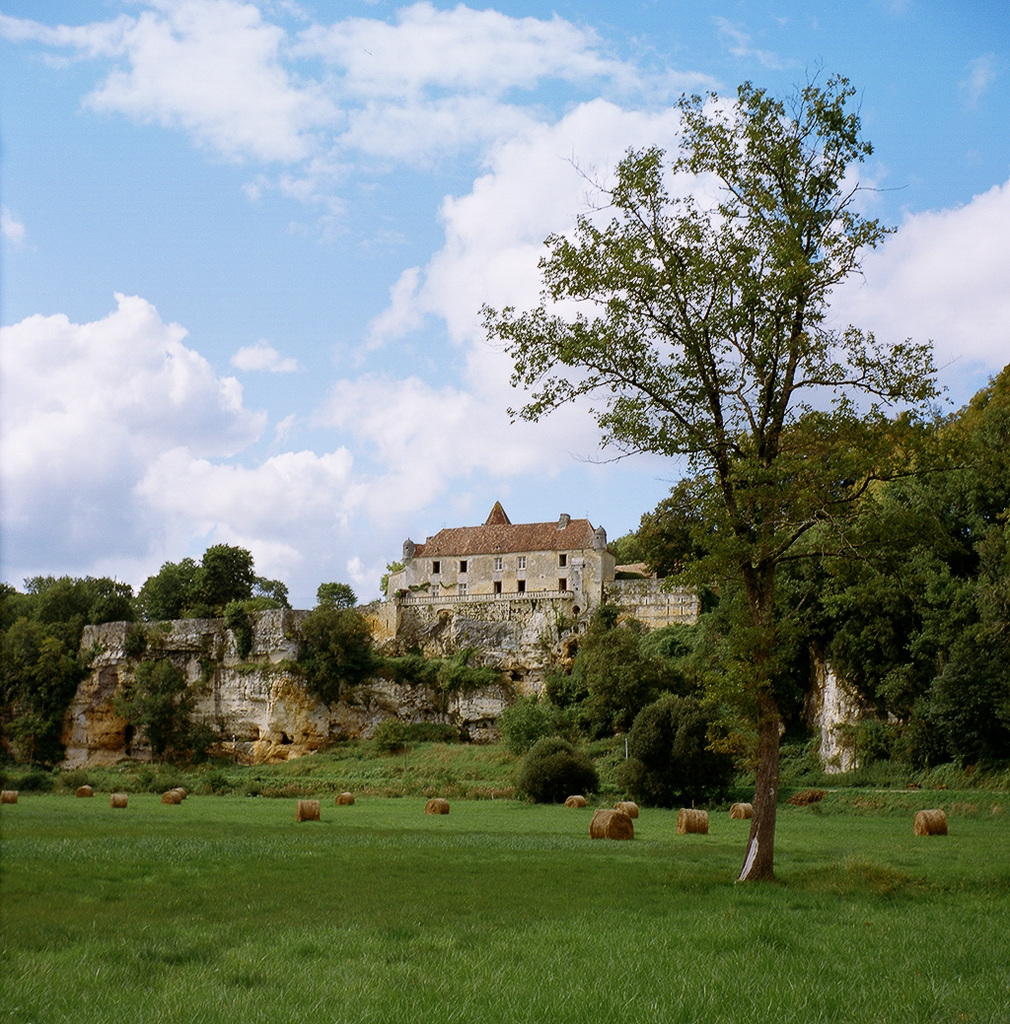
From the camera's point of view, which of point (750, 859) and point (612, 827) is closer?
point (750, 859)

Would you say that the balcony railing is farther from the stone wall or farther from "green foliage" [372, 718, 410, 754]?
"green foliage" [372, 718, 410, 754]

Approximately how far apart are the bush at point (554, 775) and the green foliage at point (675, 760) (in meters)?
1.74

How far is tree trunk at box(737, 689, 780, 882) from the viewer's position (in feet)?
49.9

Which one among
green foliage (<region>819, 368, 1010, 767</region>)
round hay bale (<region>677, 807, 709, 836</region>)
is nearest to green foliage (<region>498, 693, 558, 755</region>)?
green foliage (<region>819, 368, 1010, 767</region>)

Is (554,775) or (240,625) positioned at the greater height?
(240,625)

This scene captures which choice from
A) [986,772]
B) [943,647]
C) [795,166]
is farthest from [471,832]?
[943,647]

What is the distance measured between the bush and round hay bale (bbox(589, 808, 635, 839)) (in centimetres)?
1553

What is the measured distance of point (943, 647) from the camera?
40094 millimetres

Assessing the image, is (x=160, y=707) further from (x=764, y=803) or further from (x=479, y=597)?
(x=764, y=803)

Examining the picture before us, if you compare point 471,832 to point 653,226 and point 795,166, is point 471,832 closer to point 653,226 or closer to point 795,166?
point 653,226

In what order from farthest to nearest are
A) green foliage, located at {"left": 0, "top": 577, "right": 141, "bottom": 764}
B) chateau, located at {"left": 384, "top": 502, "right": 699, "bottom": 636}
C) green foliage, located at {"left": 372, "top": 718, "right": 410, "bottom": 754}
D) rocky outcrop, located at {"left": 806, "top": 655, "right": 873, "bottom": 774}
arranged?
green foliage, located at {"left": 0, "top": 577, "right": 141, "bottom": 764}
chateau, located at {"left": 384, "top": 502, "right": 699, "bottom": 636}
green foliage, located at {"left": 372, "top": 718, "right": 410, "bottom": 754}
rocky outcrop, located at {"left": 806, "top": 655, "right": 873, "bottom": 774}

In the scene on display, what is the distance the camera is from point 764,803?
15.5 m

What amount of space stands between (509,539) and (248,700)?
23.8 metres

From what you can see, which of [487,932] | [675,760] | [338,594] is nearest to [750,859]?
[487,932]
